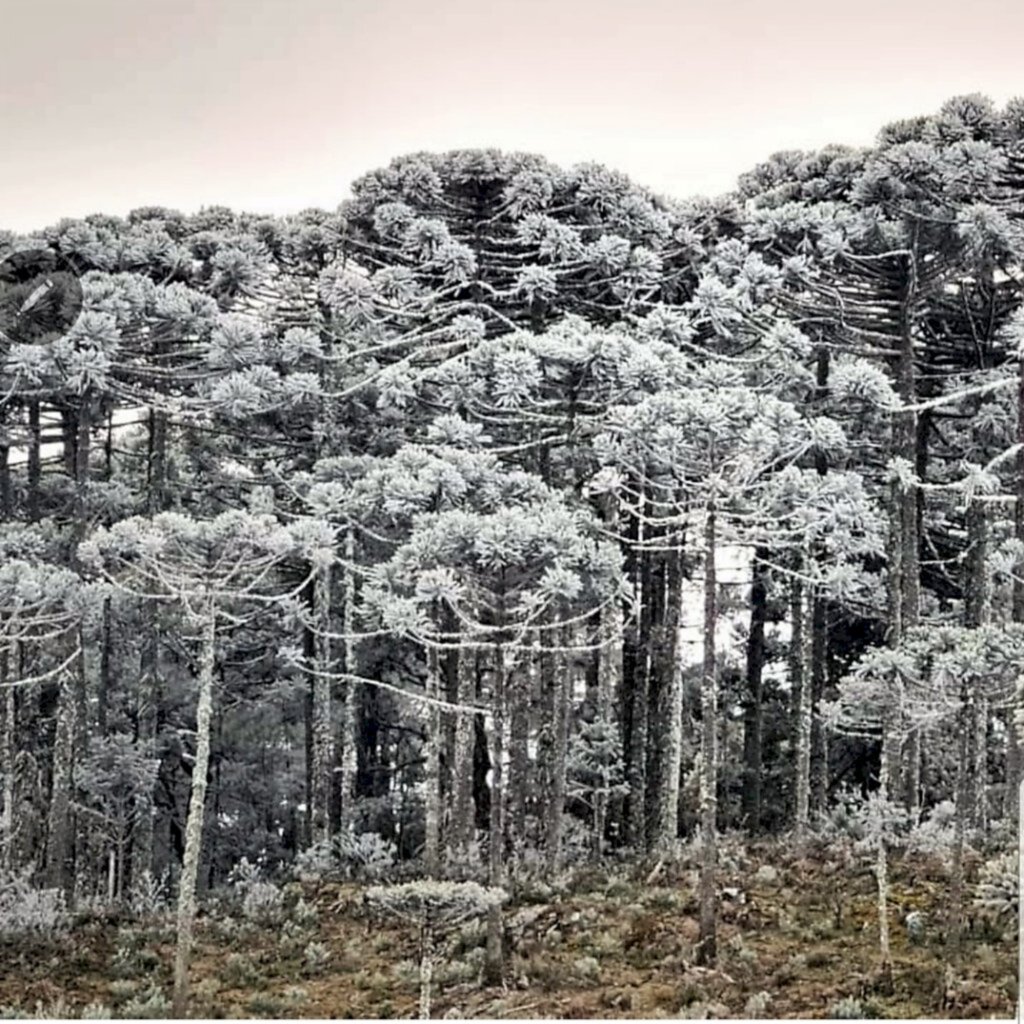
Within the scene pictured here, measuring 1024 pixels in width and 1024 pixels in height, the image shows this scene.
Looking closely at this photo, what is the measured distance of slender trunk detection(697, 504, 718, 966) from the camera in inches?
244

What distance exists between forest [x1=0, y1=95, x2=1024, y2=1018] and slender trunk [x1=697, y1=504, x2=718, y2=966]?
18 millimetres

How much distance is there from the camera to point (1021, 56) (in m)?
7.15

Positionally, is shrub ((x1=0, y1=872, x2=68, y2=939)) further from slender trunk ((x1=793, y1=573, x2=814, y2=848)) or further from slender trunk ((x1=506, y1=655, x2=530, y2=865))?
slender trunk ((x1=793, y1=573, x2=814, y2=848))

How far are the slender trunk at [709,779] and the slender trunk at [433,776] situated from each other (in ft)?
4.51

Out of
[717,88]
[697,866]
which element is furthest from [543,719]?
[717,88]

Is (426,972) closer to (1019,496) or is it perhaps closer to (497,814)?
(497,814)

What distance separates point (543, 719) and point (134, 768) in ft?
8.08

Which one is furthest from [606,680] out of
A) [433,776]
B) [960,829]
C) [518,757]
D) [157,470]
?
[157,470]

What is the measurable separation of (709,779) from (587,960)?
104 centimetres

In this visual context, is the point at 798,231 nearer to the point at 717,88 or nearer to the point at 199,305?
the point at 717,88

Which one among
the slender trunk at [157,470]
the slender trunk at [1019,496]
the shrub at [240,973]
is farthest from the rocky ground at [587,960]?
the slender trunk at [157,470]

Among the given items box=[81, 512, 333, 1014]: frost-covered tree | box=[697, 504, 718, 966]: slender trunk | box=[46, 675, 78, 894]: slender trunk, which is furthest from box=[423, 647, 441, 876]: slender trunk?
box=[46, 675, 78, 894]: slender trunk

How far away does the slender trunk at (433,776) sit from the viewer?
6.77m

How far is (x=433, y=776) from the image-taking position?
6973mm
